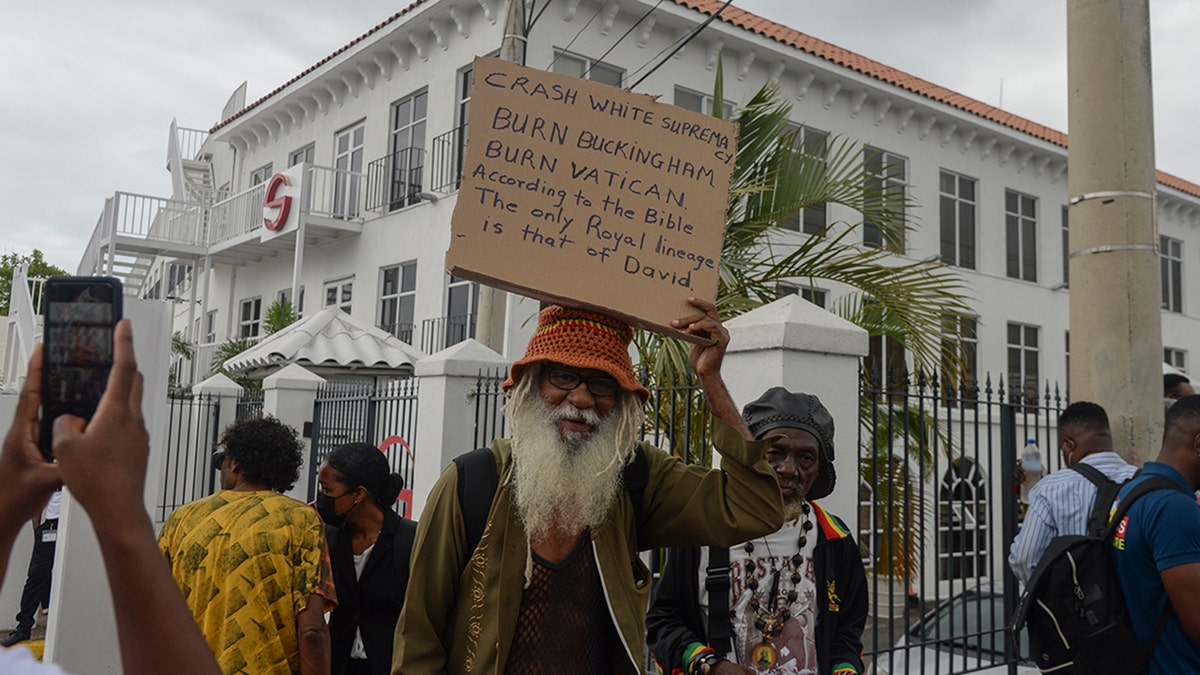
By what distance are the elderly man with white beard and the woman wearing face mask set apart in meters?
1.32

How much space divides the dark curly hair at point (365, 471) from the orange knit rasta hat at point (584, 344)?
166 centimetres

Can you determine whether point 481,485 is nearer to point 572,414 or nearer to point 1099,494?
point 572,414

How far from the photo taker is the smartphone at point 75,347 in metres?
0.99

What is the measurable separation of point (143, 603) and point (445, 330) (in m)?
13.6

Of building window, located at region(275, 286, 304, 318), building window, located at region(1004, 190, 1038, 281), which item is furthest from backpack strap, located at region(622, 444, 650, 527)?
building window, located at region(1004, 190, 1038, 281)

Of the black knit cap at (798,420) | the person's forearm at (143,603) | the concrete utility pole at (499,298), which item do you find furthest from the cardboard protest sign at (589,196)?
the concrete utility pole at (499,298)

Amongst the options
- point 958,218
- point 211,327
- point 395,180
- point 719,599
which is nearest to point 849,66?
point 958,218

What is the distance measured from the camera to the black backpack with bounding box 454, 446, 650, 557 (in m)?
2.35

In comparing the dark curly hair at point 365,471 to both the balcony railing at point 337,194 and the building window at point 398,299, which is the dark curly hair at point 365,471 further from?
the balcony railing at point 337,194

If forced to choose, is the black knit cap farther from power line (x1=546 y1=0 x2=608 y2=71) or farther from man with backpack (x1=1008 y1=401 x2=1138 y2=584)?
power line (x1=546 y1=0 x2=608 y2=71)

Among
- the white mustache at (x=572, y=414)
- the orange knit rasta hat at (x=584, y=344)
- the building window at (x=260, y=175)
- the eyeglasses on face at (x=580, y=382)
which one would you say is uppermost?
the building window at (x=260, y=175)

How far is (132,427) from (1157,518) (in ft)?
10.4

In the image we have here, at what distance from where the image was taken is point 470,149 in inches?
93.4

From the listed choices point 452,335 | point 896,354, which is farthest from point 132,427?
point 896,354
